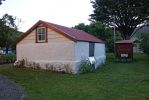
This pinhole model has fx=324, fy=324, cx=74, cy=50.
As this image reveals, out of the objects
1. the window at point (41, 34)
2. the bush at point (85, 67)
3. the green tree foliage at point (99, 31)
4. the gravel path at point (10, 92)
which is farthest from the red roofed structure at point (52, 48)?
the green tree foliage at point (99, 31)

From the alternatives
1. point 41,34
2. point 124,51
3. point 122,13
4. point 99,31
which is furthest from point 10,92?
point 99,31

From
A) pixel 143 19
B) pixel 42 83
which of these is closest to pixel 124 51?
pixel 143 19

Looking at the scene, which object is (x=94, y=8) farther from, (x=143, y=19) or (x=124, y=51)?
(x=124, y=51)

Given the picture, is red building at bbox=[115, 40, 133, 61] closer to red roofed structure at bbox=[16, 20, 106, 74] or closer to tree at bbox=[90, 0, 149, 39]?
tree at bbox=[90, 0, 149, 39]

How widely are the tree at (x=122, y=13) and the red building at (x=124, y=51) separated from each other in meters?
7.30

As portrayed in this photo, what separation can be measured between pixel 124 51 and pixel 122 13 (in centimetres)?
964

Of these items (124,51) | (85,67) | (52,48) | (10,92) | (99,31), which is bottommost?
(10,92)

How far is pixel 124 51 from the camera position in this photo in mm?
36594

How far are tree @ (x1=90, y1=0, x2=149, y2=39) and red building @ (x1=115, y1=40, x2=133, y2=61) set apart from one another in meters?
7.30

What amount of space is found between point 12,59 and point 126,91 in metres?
27.0

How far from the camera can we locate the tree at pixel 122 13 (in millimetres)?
42469

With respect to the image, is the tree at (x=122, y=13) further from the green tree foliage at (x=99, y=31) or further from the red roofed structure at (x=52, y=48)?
the red roofed structure at (x=52, y=48)

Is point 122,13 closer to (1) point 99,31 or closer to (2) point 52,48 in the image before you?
(1) point 99,31

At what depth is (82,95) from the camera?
44.9 feet
